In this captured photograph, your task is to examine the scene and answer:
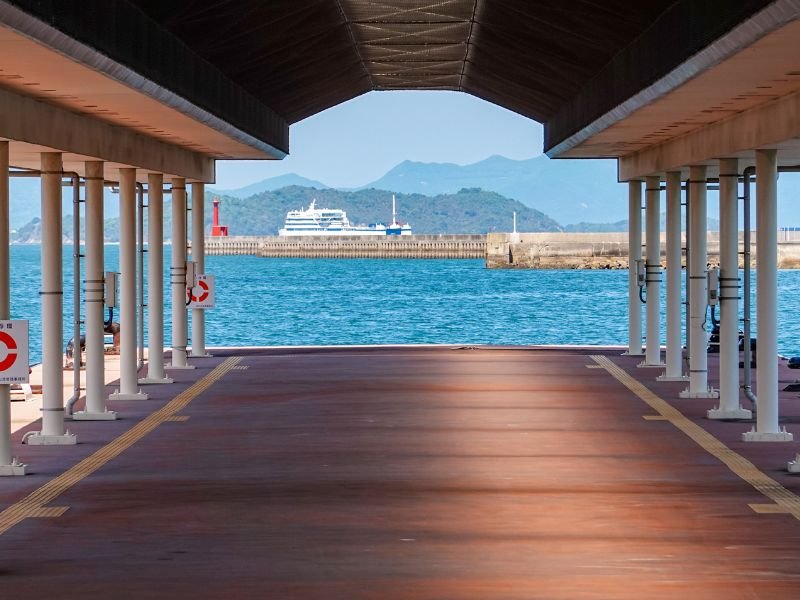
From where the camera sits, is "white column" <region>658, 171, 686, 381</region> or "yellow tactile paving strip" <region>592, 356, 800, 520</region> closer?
"yellow tactile paving strip" <region>592, 356, 800, 520</region>

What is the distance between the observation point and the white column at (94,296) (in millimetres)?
19156

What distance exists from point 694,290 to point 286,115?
373 inches

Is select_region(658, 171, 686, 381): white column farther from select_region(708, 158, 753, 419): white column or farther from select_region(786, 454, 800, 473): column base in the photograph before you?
select_region(786, 454, 800, 473): column base

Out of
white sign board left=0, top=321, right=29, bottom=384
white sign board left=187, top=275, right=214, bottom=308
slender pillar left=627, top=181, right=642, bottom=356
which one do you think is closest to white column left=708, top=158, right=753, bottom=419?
white sign board left=0, top=321, right=29, bottom=384

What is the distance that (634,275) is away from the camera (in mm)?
29734

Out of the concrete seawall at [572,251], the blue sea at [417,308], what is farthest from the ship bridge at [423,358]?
the concrete seawall at [572,251]

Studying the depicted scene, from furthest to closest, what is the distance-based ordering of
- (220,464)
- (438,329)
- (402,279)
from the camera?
(402,279) → (438,329) → (220,464)

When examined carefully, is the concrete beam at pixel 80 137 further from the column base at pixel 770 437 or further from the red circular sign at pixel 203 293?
the column base at pixel 770 437

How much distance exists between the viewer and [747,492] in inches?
543

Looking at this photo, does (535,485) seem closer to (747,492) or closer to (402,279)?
(747,492)

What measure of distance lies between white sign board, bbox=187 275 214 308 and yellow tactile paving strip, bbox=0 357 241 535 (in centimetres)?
386

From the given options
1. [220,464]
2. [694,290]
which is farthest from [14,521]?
[694,290]

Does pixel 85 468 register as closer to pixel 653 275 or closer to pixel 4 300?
pixel 4 300

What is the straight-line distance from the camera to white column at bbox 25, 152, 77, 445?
16797mm
